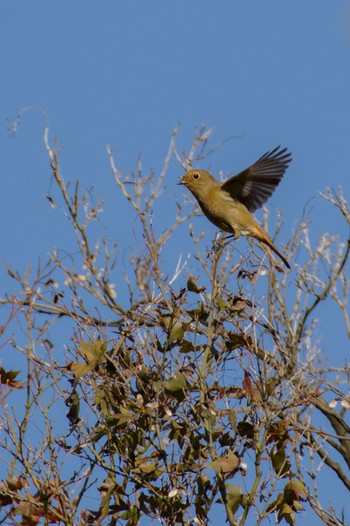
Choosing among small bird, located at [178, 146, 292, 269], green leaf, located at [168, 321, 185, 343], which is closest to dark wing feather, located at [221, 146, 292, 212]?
small bird, located at [178, 146, 292, 269]

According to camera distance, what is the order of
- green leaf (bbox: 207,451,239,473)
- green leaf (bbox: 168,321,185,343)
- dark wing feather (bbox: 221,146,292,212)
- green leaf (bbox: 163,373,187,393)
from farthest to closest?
1. dark wing feather (bbox: 221,146,292,212)
2. green leaf (bbox: 168,321,185,343)
3. green leaf (bbox: 163,373,187,393)
4. green leaf (bbox: 207,451,239,473)

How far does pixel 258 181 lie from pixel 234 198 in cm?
35

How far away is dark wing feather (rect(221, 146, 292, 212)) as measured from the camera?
7082 mm

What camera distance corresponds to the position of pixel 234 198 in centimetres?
772

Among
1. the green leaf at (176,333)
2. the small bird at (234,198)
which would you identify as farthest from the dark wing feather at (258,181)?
the green leaf at (176,333)

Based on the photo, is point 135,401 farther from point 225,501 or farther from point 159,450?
point 225,501

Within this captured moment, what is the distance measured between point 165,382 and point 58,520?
785 millimetres

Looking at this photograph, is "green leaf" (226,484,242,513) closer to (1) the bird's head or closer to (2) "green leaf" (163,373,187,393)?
(2) "green leaf" (163,373,187,393)

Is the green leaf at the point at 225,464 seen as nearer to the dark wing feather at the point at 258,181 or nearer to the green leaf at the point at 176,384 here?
the green leaf at the point at 176,384

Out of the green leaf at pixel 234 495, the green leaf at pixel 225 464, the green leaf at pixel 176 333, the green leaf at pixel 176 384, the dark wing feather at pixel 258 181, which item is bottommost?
the green leaf at pixel 234 495

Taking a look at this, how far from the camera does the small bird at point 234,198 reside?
7516 mm

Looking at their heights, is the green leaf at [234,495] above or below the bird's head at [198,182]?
below

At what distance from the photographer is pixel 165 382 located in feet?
13.5

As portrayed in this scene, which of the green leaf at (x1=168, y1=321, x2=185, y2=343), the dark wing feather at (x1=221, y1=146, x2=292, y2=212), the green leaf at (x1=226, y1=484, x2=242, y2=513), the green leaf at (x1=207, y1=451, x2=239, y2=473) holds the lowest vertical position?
the green leaf at (x1=226, y1=484, x2=242, y2=513)
